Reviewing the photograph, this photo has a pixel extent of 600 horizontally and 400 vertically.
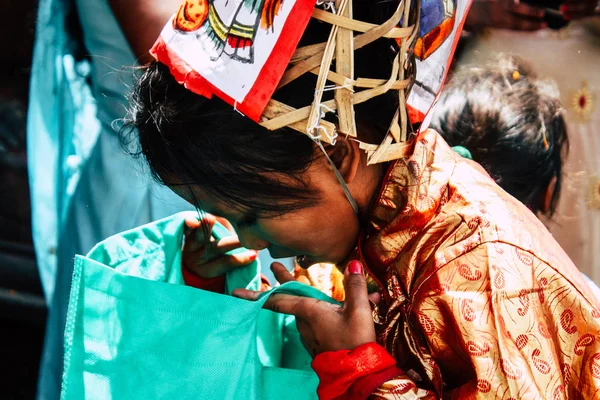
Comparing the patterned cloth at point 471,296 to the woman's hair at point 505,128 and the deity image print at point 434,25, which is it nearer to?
the deity image print at point 434,25

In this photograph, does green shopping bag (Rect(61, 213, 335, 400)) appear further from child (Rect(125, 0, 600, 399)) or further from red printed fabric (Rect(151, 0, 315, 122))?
red printed fabric (Rect(151, 0, 315, 122))

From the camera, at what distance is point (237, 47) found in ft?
3.05

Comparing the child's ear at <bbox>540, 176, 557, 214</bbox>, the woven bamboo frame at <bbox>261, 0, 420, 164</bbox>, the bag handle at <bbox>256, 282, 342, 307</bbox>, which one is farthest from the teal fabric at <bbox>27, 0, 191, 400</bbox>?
the child's ear at <bbox>540, 176, 557, 214</bbox>

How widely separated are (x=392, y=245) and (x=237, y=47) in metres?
0.37

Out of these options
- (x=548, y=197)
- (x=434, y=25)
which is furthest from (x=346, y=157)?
(x=548, y=197)

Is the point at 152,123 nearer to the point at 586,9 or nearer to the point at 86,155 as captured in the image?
the point at 86,155

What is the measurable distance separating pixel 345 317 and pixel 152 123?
0.40 metres

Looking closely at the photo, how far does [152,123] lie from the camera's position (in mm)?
1031

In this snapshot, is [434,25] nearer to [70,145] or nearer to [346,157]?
[346,157]

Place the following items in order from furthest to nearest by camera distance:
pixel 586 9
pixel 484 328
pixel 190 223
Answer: pixel 586 9
pixel 190 223
pixel 484 328

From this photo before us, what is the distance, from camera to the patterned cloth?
2.94 ft

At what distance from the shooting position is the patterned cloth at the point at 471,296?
35.3 inches

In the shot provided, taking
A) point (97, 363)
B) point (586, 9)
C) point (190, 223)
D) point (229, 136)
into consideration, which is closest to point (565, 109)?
point (586, 9)

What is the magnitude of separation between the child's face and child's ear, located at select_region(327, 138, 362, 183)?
0.02 metres
